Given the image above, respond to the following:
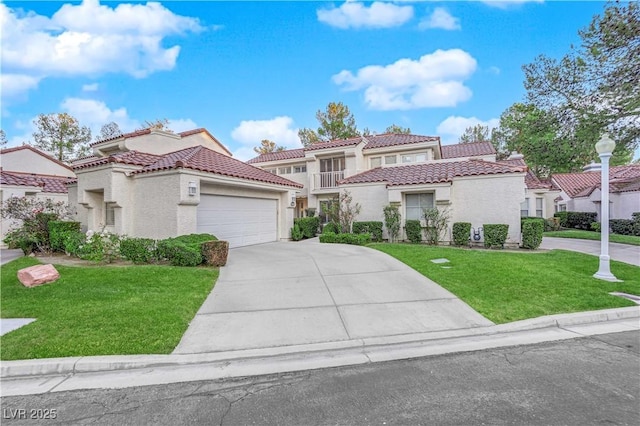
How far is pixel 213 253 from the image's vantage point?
854cm

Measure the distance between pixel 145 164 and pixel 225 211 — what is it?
352 cm

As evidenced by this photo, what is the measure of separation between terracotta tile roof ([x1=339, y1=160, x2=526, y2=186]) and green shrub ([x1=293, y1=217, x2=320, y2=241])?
3044 millimetres

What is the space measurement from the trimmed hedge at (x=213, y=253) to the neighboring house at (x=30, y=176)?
11.7 m

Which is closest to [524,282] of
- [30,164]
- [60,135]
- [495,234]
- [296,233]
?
[495,234]

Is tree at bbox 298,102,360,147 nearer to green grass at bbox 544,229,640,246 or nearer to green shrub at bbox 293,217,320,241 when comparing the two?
green shrub at bbox 293,217,320,241

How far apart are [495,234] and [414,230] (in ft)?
10.4

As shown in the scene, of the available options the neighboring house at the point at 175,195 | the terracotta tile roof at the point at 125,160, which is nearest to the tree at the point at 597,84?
the neighboring house at the point at 175,195

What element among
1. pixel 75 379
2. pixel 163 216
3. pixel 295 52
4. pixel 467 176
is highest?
pixel 295 52

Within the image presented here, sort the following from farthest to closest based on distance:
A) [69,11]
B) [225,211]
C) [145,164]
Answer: [225,211], [145,164], [69,11]

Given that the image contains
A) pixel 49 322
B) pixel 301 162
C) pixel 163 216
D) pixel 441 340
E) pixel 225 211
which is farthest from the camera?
pixel 301 162

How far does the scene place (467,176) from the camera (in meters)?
13.1

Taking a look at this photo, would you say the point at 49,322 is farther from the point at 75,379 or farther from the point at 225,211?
the point at 225,211

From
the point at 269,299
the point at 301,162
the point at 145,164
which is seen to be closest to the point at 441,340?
the point at 269,299

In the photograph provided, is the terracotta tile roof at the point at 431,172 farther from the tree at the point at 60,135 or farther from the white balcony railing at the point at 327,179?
the tree at the point at 60,135
